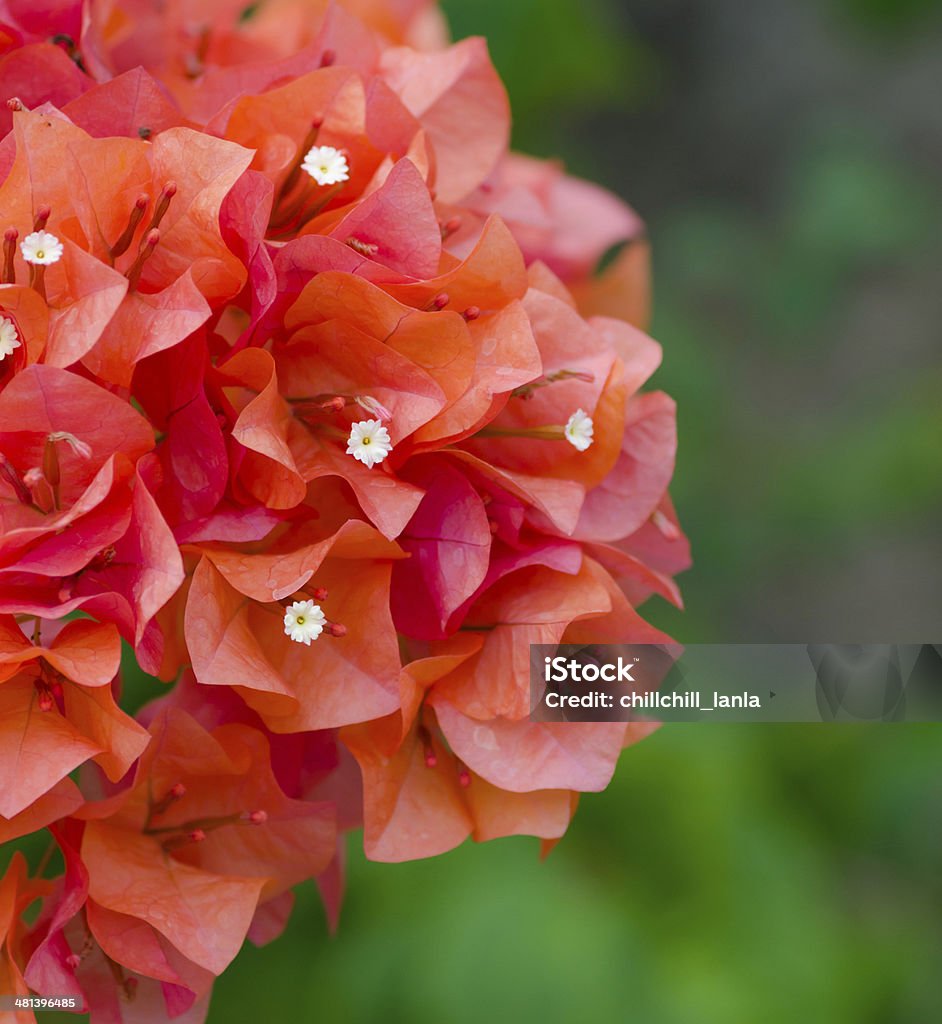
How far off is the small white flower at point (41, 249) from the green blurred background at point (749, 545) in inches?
22.7

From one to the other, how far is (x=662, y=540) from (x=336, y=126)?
0.24 metres

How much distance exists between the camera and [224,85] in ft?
1.79

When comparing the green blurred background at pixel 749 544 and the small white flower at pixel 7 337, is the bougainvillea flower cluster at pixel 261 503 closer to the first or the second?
the small white flower at pixel 7 337

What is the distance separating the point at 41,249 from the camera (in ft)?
1.42

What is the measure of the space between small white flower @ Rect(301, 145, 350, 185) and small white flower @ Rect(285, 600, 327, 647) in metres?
0.17

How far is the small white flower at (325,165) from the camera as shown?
495 millimetres

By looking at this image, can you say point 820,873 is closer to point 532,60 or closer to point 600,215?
point 600,215

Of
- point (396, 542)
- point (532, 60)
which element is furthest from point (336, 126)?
point (532, 60)

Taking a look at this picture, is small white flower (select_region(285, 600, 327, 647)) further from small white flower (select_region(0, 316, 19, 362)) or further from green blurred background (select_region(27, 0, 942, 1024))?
green blurred background (select_region(27, 0, 942, 1024))

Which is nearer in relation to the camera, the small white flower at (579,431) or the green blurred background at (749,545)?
the small white flower at (579,431)

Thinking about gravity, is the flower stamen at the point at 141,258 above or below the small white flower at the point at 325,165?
below

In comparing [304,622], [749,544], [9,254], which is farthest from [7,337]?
[749,544]

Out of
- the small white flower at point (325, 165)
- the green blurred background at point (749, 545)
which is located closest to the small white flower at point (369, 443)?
the small white flower at point (325, 165)

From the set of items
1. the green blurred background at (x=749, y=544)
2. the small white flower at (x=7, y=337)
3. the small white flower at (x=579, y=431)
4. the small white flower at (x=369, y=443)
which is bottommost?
the green blurred background at (x=749, y=544)
